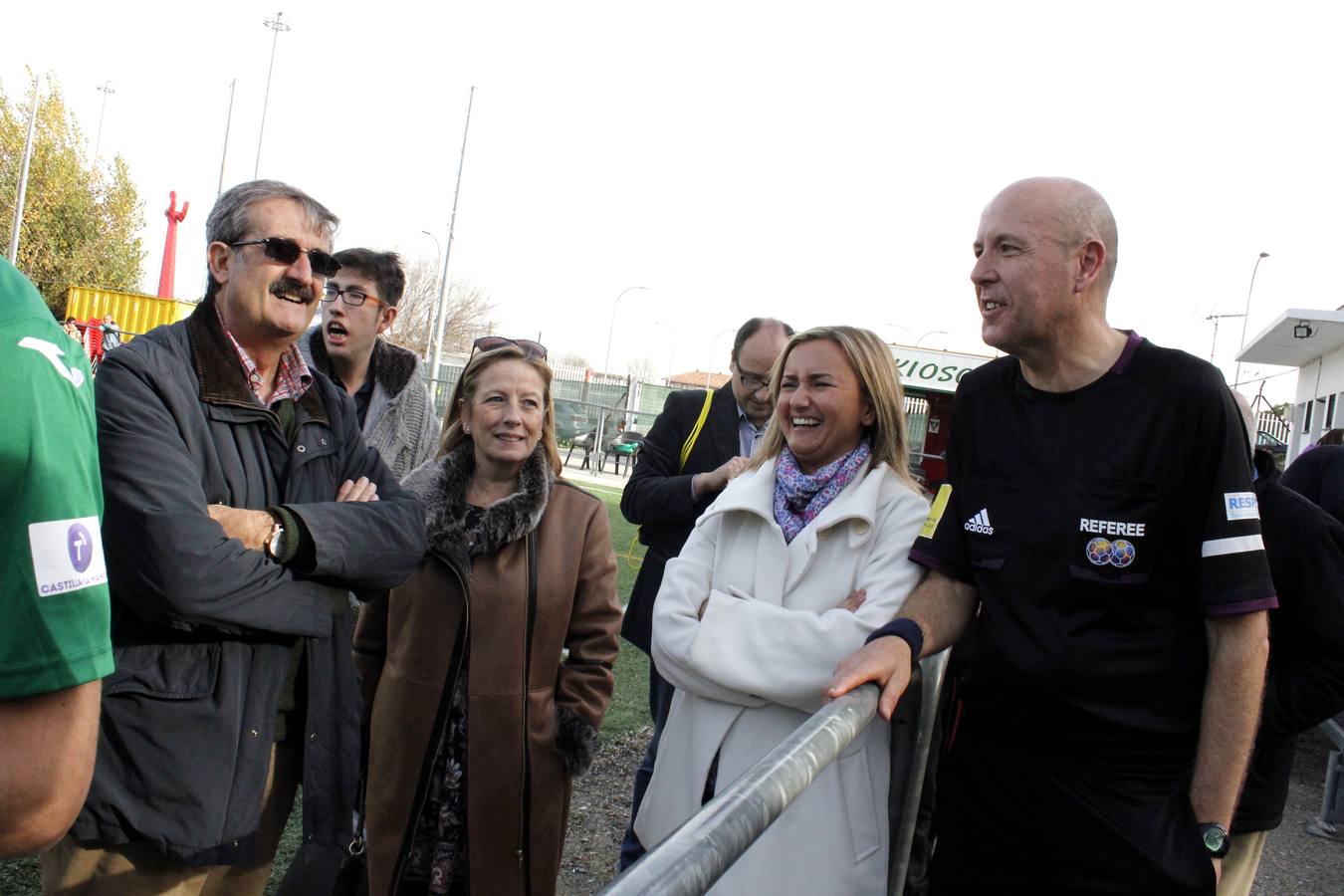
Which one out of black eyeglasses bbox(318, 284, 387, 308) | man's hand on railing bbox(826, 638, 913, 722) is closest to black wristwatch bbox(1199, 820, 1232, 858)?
man's hand on railing bbox(826, 638, 913, 722)

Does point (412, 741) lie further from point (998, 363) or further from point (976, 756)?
point (998, 363)

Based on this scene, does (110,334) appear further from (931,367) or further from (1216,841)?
(1216,841)

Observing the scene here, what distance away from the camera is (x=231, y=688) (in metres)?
2.05

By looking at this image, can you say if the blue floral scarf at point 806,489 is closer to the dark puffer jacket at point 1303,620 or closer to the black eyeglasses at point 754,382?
the dark puffer jacket at point 1303,620

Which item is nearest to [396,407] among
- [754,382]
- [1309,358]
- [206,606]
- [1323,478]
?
[754,382]

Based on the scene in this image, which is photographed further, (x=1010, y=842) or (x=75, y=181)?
(x=75, y=181)

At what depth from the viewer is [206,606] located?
6.49 feet

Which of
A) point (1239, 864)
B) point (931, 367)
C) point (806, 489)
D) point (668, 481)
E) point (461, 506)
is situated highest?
point (931, 367)

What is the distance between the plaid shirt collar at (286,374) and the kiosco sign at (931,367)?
1460 cm

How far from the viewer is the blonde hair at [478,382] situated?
3.35 metres

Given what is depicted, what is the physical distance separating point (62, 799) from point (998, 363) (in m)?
2.05

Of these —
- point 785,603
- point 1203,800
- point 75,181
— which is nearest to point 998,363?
point 785,603

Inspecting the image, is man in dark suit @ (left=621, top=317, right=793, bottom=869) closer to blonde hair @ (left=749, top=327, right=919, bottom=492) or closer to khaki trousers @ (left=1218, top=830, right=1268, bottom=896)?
blonde hair @ (left=749, top=327, right=919, bottom=492)

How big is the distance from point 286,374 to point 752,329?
2298 millimetres
